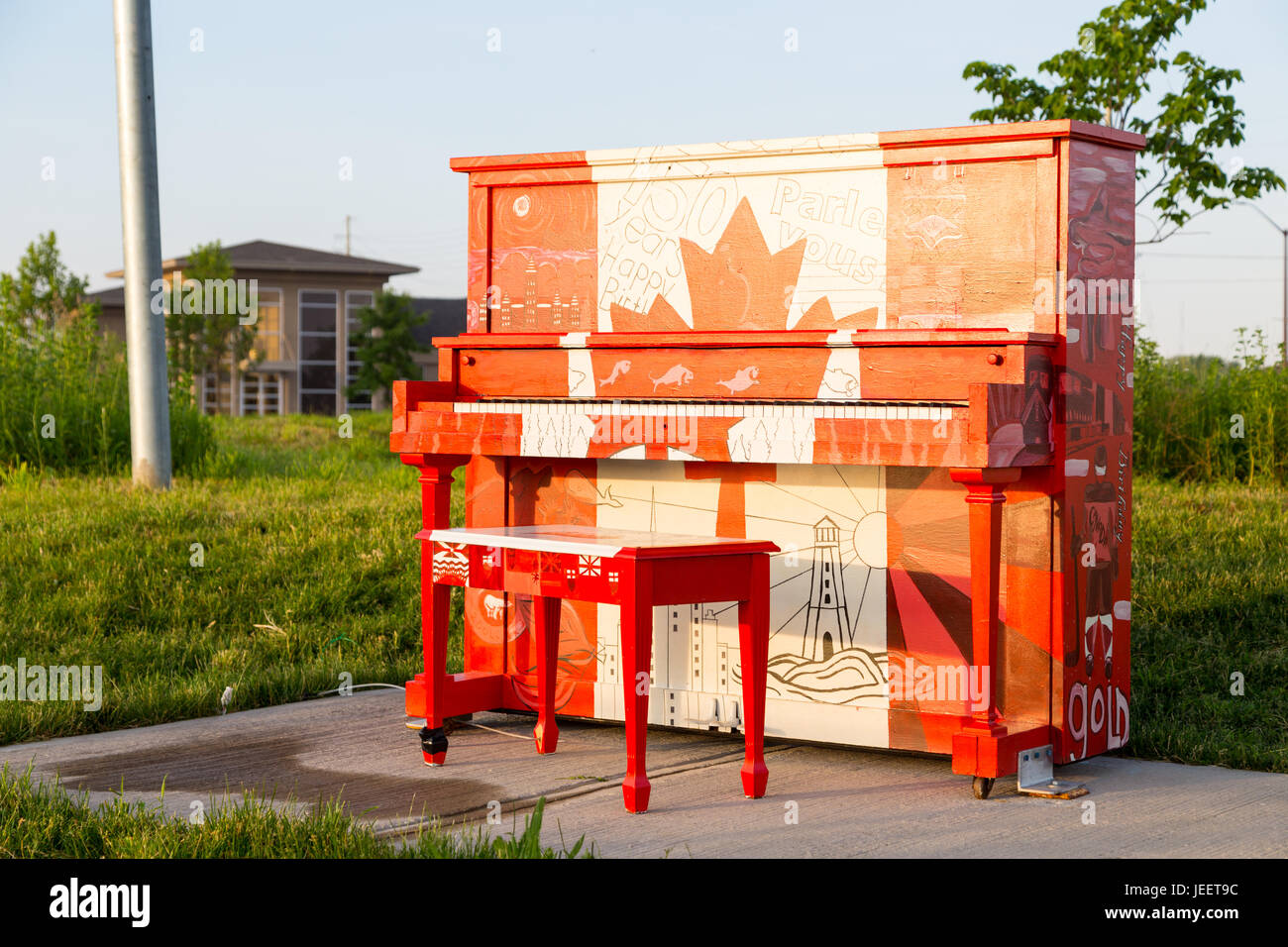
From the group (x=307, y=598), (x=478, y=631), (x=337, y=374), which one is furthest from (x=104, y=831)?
(x=337, y=374)

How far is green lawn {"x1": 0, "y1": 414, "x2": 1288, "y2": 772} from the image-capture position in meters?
5.86

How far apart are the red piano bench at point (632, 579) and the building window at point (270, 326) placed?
39331mm

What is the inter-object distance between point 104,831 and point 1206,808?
10.5 feet

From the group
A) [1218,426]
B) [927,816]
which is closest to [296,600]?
[927,816]

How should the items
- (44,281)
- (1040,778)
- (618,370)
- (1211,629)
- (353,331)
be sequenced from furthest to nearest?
(353,331) < (44,281) < (1211,629) < (618,370) < (1040,778)

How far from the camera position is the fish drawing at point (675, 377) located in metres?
5.05

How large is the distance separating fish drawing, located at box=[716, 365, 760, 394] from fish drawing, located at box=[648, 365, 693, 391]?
0.15 meters

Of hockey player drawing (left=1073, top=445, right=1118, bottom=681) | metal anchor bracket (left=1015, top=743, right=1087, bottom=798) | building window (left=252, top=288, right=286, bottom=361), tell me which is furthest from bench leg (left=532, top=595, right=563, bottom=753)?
building window (left=252, top=288, right=286, bottom=361)

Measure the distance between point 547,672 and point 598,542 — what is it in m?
0.98

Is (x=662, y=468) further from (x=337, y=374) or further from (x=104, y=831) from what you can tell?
(x=337, y=374)

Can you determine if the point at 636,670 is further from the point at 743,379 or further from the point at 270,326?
the point at 270,326

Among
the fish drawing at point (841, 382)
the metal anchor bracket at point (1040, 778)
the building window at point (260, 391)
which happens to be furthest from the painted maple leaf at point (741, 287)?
the building window at point (260, 391)

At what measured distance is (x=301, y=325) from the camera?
143ft

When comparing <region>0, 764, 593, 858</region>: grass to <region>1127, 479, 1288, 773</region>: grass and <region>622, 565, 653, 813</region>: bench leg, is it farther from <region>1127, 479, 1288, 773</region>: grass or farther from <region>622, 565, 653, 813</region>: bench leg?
<region>1127, 479, 1288, 773</region>: grass
